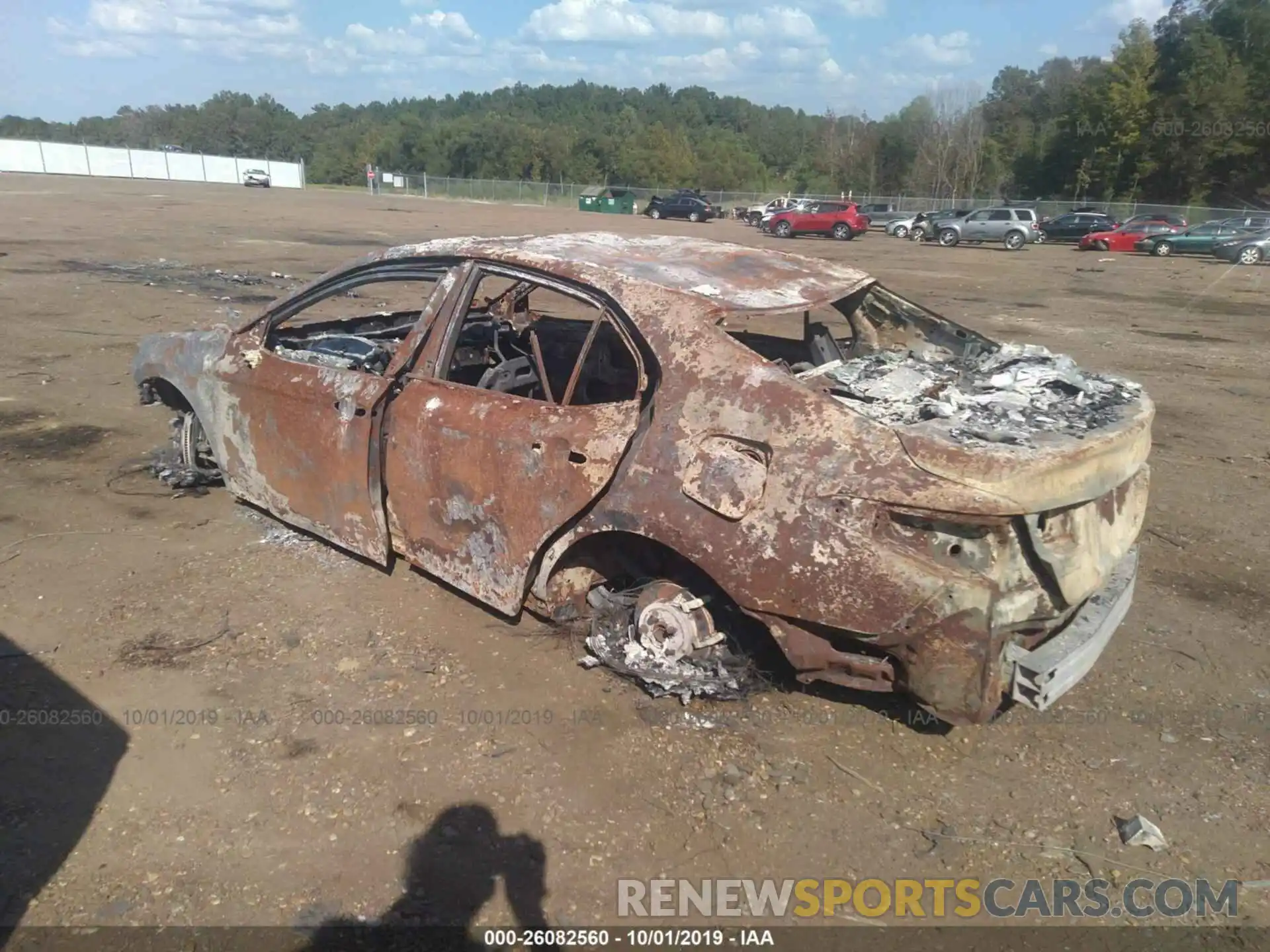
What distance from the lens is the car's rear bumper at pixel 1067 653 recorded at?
8.82 ft

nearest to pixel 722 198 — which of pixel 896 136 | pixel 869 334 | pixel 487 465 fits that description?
pixel 896 136

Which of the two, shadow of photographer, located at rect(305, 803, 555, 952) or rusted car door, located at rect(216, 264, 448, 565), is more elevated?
rusted car door, located at rect(216, 264, 448, 565)

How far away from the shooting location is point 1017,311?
1484 centimetres

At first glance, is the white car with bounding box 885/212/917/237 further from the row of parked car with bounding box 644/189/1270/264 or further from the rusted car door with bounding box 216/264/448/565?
the rusted car door with bounding box 216/264/448/565

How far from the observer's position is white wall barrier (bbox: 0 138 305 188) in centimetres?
6544

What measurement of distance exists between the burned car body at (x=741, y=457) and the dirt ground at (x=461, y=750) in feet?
1.17

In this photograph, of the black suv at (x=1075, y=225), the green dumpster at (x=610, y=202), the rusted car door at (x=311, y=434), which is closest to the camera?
the rusted car door at (x=311, y=434)

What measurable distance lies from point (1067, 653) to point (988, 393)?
0.98 m

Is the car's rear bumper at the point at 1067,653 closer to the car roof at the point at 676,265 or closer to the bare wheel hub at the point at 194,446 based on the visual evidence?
the car roof at the point at 676,265

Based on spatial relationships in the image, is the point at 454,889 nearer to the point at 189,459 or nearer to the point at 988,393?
the point at 988,393

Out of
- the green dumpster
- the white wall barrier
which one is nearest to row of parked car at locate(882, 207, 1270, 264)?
the green dumpster

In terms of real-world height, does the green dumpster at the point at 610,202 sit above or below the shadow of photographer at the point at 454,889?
above

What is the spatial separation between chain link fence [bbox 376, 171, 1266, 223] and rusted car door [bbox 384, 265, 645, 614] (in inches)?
1658

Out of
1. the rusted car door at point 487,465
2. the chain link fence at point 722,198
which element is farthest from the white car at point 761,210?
the rusted car door at point 487,465
